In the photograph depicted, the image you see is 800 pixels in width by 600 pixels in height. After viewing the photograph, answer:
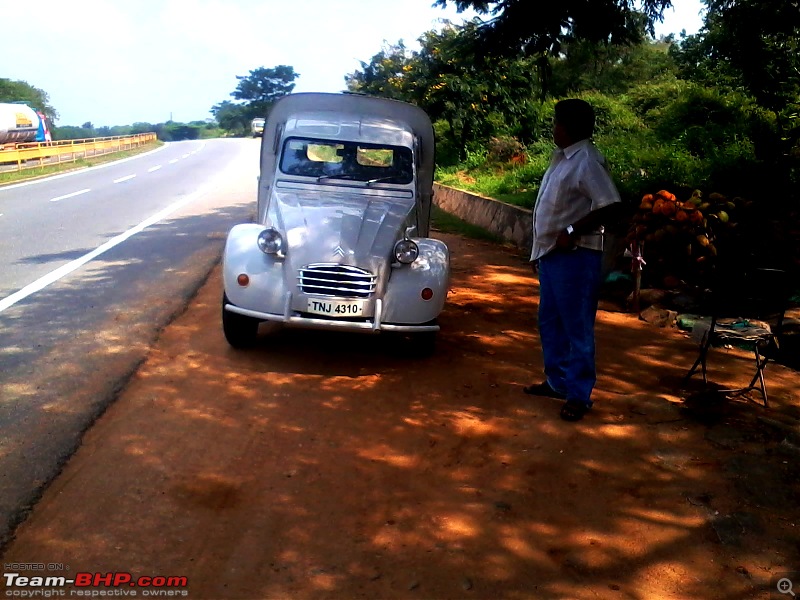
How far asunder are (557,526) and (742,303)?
2.56 m

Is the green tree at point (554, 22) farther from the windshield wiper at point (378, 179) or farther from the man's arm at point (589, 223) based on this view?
the man's arm at point (589, 223)

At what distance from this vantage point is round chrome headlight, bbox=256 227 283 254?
5.71 m

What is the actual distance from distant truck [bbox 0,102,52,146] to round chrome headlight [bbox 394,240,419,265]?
3204 cm

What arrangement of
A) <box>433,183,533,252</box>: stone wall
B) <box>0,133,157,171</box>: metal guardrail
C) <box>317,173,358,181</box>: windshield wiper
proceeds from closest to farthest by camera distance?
<box>317,173,358,181</box>: windshield wiper
<box>433,183,533,252</box>: stone wall
<box>0,133,157,171</box>: metal guardrail

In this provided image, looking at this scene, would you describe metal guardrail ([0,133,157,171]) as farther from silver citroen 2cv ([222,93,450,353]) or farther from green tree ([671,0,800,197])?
green tree ([671,0,800,197])

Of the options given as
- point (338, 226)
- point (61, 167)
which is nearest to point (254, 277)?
point (338, 226)

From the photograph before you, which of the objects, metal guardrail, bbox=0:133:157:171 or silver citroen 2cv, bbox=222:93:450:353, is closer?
silver citroen 2cv, bbox=222:93:450:353

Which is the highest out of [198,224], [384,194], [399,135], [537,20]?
[537,20]

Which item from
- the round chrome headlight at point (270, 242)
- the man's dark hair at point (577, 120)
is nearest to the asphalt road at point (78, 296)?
the round chrome headlight at point (270, 242)

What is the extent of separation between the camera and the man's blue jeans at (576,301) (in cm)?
460

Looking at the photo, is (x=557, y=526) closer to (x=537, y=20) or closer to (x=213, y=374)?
(x=213, y=374)

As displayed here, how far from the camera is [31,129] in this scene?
37281mm

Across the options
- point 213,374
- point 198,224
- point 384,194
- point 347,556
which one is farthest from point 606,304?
point 198,224

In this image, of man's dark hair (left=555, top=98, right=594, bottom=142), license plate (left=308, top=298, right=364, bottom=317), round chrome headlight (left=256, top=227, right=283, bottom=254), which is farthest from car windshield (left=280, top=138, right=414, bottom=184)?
man's dark hair (left=555, top=98, right=594, bottom=142)
